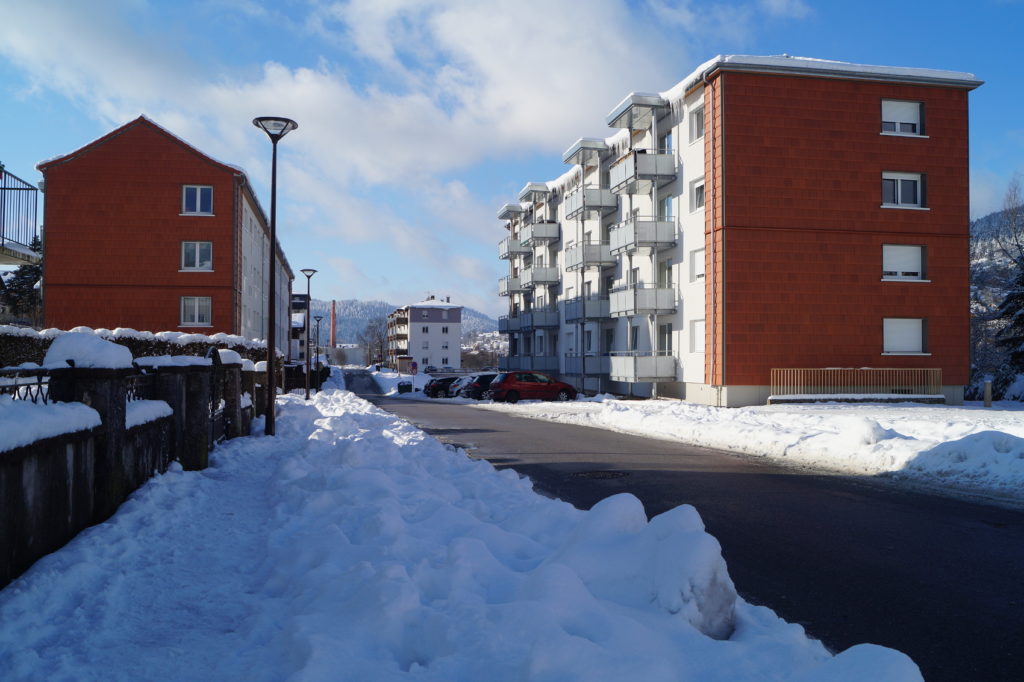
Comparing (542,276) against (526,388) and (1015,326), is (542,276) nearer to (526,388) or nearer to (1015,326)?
(526,388)

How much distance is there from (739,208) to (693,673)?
2707cm

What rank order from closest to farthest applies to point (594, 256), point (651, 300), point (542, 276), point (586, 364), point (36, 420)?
point (36, 420) < point (651, 300) < point (586, 364) < point (594, 256) < point (542, 276)

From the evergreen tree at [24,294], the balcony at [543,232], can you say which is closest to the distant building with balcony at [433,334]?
the evergreen tree at [24,294]

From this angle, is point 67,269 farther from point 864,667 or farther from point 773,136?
point 864,667

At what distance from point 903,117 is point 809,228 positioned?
595cm

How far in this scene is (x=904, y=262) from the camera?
1182 inches

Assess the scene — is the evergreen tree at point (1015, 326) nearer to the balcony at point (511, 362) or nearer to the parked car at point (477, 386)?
the parked car at point (477, 386)

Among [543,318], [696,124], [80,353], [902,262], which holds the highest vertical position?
[696,124]

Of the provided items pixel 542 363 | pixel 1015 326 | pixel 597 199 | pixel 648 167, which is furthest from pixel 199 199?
pixel 1015 326

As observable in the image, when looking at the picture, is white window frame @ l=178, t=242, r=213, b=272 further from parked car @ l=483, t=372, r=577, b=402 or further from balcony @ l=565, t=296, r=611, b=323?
balcony @ l=565, t=296, r=611, b=323

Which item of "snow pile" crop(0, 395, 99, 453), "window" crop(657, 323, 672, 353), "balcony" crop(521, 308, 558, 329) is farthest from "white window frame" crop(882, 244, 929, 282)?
"snow pile" crop(0, 395, 99, 453)

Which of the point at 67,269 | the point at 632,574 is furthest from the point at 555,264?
the point at 632,574

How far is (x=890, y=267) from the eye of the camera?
2983 cm

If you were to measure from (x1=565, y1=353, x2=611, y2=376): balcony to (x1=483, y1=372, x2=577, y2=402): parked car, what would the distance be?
2.35 m
